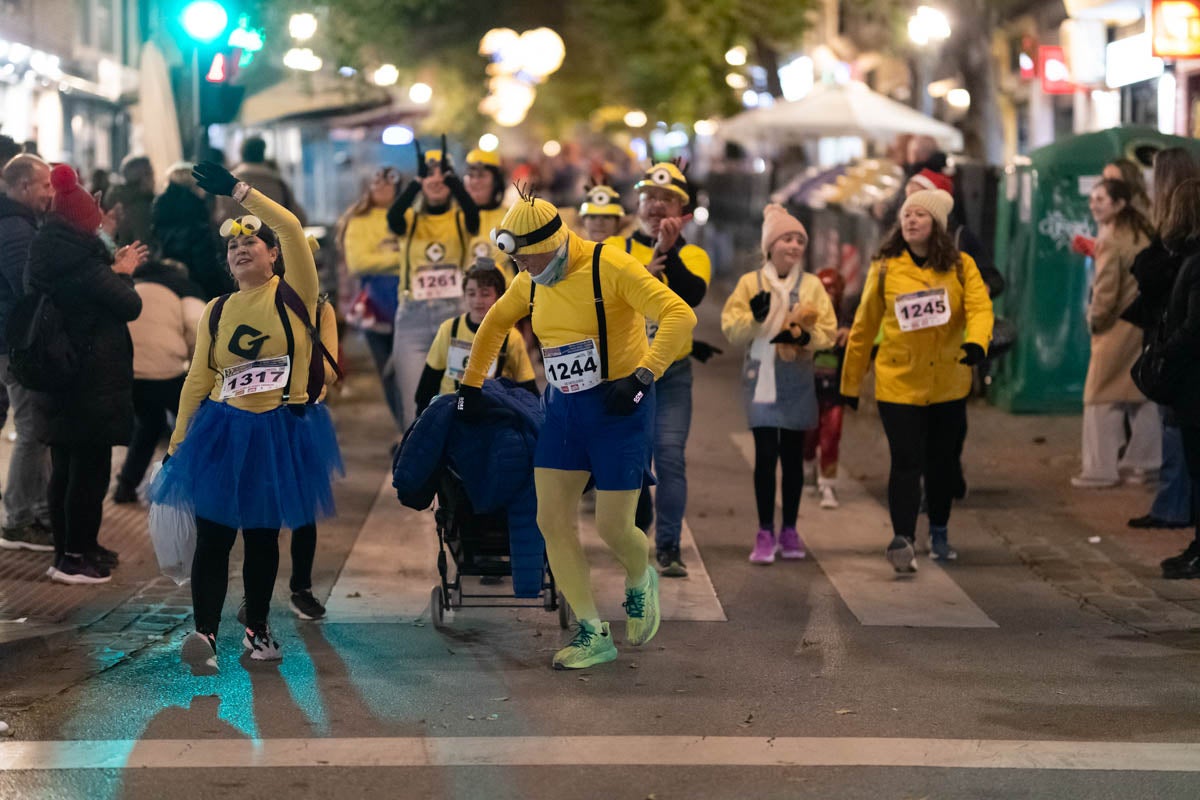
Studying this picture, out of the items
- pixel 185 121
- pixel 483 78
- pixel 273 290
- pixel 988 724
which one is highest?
pixel 483 78

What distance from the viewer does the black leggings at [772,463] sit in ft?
31.4

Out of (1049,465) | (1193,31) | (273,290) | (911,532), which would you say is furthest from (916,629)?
(1193,31)

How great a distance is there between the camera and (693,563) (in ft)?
31.9

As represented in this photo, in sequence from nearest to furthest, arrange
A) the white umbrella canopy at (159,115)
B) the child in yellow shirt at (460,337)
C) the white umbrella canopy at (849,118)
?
1. the child in yellow shirt at (460,337)
2. the white umbrella canopy at (159,115)
3. the white umbrella canopy at (849,118)

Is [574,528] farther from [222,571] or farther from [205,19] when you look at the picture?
[205,19]

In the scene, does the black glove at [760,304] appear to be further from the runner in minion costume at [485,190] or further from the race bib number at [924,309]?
the runner in minion costume at [485,190]

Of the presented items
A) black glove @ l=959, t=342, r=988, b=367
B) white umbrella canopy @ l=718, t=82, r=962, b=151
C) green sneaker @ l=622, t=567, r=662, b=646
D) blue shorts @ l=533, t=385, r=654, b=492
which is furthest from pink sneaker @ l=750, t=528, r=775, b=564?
white umbrella canopy @ l=718, t=82, r=962, b=151

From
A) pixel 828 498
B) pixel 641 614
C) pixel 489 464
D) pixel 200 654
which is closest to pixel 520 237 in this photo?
pixel 489 464

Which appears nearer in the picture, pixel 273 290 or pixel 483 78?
pixel 273 290

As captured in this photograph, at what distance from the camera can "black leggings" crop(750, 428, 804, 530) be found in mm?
9578

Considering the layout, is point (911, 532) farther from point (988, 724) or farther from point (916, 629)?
point (988, 724)

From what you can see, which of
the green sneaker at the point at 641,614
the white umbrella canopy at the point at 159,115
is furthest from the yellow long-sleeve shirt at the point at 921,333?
the white umbrella canopy at the point at 159,115

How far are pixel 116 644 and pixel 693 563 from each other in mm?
3214

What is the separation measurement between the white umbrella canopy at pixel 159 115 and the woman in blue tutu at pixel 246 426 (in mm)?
9191
